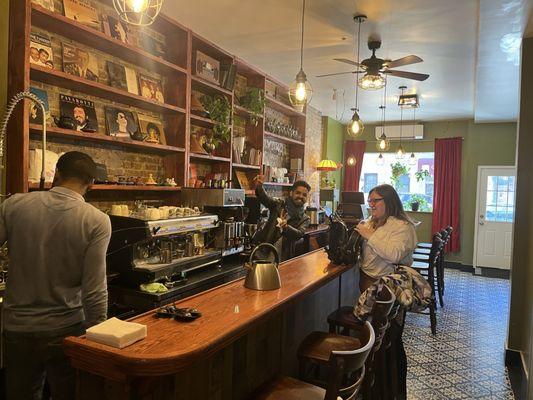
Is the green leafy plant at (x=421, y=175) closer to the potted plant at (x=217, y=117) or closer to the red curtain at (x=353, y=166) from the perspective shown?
the red curtain at (x=353, y=166)

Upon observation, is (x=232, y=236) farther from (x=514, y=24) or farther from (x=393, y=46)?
(x=514, y=24)

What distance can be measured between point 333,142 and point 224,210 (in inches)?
225

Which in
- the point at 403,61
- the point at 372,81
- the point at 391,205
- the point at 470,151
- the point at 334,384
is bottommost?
the point at 334,384

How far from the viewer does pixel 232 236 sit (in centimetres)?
392

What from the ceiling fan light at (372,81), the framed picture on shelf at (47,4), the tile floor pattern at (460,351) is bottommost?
the tile floor pattern at (460,351)

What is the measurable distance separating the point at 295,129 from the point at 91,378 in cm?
603

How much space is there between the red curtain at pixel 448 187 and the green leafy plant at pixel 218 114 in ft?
19.6

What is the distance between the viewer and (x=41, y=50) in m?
2.96

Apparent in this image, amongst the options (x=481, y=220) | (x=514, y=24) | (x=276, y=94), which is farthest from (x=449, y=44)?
(x=481, y=220)

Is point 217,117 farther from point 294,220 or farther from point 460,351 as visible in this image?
point 460,351

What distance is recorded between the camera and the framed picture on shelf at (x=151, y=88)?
3.86 m

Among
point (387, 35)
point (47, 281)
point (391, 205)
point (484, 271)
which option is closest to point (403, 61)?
point (387, 35)

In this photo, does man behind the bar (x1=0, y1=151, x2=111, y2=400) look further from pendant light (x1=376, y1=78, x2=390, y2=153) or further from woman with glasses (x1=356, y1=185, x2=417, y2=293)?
pendant light (x1=376, y1=78, x2=390, y2=153)

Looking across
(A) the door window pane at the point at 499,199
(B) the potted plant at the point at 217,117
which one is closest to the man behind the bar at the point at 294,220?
(B) the potted plant at the point at 217,117
